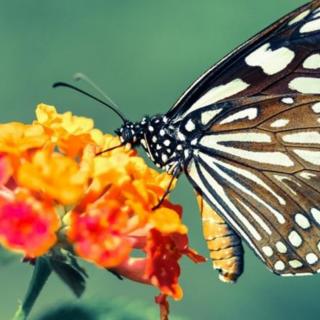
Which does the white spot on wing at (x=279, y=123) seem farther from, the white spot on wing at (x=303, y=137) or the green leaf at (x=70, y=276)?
the green leaf at (x=70, y=276)

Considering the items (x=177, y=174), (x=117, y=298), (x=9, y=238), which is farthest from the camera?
(x=177, y=174)

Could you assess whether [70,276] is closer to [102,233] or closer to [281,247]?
[102,233]

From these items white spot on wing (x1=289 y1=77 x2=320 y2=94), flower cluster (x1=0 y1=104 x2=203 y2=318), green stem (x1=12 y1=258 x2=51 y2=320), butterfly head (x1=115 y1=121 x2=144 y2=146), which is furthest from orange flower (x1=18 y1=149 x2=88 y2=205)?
white spot on wing (x1=289 y1=77 x2=320 y2=94)

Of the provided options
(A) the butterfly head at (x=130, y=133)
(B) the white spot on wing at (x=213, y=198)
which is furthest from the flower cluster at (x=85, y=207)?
(B) the white spot on wing at (x=213, y=198)

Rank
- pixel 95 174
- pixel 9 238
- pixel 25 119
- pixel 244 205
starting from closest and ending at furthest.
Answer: pixel 9 238, pixel 95 174, pixel 244 205, pixel 25 119

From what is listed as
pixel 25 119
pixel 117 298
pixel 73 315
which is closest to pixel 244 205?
pixel 117 298

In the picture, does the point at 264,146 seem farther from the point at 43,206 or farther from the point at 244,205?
the point at 43,206

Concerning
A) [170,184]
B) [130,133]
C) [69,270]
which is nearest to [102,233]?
[69,270]
